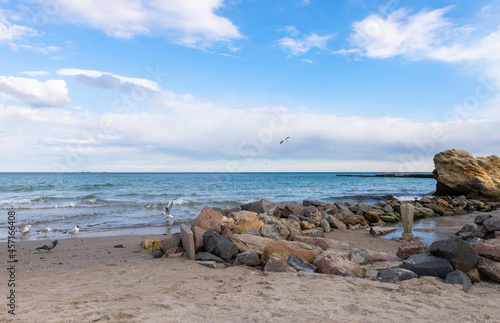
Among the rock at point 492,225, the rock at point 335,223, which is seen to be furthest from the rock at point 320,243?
the rock at point 492,225

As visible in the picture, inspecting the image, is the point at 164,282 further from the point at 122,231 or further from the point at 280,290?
the point at 122,231

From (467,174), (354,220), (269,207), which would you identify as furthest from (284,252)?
(467,174)

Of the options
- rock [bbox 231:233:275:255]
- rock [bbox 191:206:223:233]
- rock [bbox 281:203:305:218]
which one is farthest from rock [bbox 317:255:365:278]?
rock [bbox 281:203:305:218]

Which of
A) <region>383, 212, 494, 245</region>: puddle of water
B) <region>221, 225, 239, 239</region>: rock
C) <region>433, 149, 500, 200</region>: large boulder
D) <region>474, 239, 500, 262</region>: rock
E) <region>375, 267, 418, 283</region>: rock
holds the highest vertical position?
<region>433, 149, 500, 200</region>: large boulder

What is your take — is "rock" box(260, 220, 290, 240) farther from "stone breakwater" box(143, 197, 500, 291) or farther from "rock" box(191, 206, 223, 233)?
"rock" box(191, 206, 223, 233)

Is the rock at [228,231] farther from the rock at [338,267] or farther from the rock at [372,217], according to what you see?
the rock at [372,217]

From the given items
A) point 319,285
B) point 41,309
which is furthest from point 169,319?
point 319,285

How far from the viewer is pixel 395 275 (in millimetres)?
5383

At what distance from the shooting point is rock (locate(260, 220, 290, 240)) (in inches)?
370

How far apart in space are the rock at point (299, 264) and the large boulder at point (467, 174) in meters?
27.0

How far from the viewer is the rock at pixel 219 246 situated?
7.06 metres

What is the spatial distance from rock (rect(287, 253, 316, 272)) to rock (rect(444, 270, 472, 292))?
2.28 meters

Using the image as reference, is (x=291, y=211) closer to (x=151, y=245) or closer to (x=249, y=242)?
(x=249, y=242)

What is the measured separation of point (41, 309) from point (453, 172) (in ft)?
104
